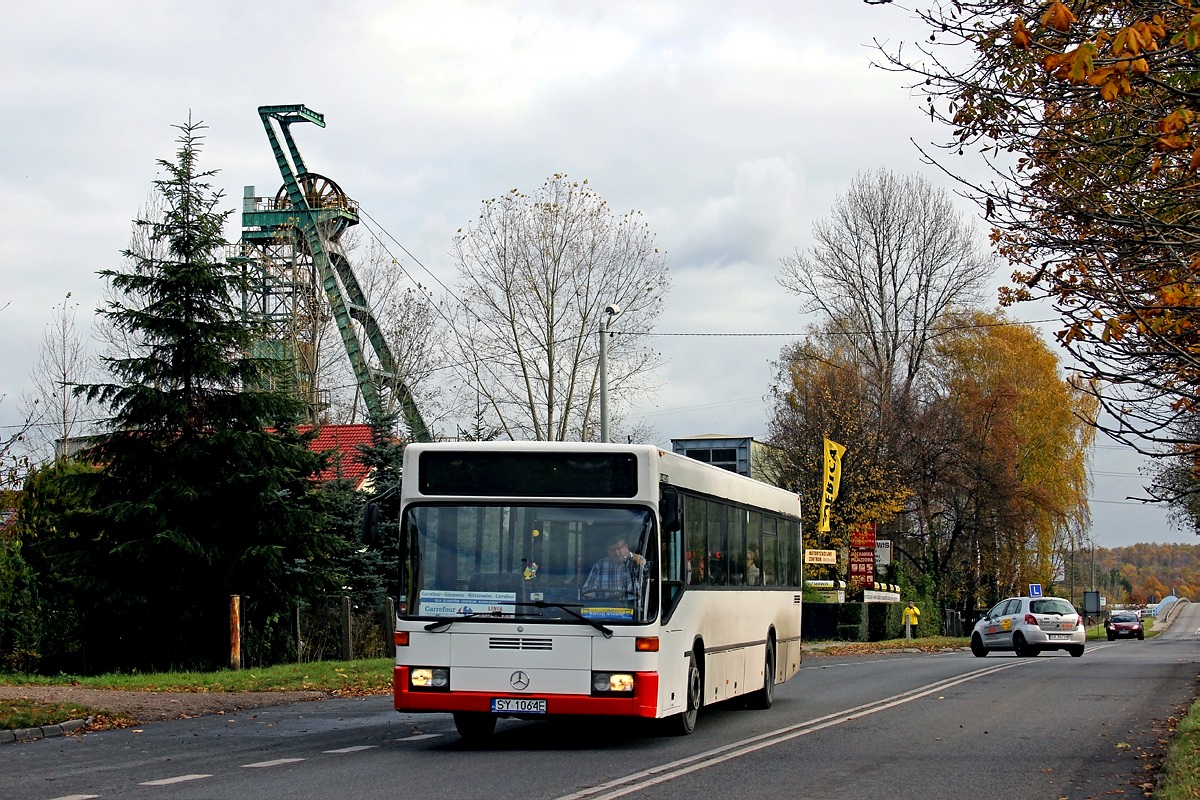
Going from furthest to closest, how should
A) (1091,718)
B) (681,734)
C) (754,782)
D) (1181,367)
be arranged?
(1091,718) → (681,734) → (1181,367) → (754,782)

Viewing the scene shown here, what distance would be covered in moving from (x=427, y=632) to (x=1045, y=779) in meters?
5.30

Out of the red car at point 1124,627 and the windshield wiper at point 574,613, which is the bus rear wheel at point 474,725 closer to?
the windshield wiper at point 574,613

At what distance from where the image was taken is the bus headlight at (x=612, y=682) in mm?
12438

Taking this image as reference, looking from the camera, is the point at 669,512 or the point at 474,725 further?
the point at 474,725

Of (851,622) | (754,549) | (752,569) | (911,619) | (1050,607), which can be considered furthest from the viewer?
(911,619)

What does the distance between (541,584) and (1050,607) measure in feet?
84.6

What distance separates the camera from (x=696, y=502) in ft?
47.6

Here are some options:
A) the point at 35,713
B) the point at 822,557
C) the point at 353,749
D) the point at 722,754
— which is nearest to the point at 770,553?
the point at 722,754

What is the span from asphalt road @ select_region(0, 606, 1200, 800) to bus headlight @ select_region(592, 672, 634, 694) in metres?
0.57

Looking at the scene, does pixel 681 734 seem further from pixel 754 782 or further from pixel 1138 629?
pixel 1138 629

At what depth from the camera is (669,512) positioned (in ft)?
42.3

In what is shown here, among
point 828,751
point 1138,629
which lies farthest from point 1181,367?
point 1138,629

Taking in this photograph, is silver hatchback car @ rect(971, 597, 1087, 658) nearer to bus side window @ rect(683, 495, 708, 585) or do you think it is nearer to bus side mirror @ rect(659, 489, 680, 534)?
bus side window @ rect(683, 495, 708, 585)

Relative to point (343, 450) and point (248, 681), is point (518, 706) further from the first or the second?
point (343, 450)
